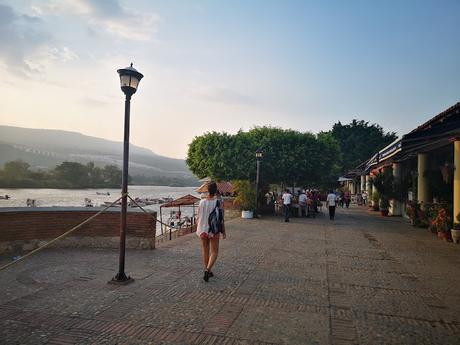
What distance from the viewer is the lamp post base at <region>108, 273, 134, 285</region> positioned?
525 cm

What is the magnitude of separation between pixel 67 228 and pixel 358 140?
53242 millimetres

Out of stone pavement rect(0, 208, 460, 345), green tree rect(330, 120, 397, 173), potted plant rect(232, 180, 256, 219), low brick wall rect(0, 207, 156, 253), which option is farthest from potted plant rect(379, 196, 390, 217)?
green tree rect(330, 120, 397, 173)

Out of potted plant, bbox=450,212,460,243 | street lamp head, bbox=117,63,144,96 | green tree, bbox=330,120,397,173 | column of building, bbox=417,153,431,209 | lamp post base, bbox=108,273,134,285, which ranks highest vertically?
green tree, bbox=330,120,397,173

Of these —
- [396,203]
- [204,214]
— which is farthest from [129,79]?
[396,203]

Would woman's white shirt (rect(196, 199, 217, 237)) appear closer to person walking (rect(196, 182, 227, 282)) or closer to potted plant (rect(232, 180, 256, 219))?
person walking (rect(196, 182, 227, 282))

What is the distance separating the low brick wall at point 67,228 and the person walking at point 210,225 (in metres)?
2.59

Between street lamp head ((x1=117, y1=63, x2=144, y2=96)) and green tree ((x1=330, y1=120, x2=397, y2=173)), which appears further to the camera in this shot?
green tree ((x1=330, y1=120, x2=397, y2=173))

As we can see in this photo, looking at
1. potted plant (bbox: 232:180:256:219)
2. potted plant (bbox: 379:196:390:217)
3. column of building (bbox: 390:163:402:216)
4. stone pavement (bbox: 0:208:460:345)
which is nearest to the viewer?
stone pavement (bbox: 0:208:460:345)

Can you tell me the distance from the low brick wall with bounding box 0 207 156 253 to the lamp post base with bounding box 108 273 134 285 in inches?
101

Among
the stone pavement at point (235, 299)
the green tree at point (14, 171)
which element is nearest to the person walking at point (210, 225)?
the stone pavement at point (235, 299)

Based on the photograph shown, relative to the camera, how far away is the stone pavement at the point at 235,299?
3582mm

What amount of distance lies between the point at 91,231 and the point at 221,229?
3837 millimetres

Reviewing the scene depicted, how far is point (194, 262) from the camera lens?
22.6 ft

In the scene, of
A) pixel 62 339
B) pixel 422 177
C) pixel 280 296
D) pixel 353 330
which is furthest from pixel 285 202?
pixel 62 339
